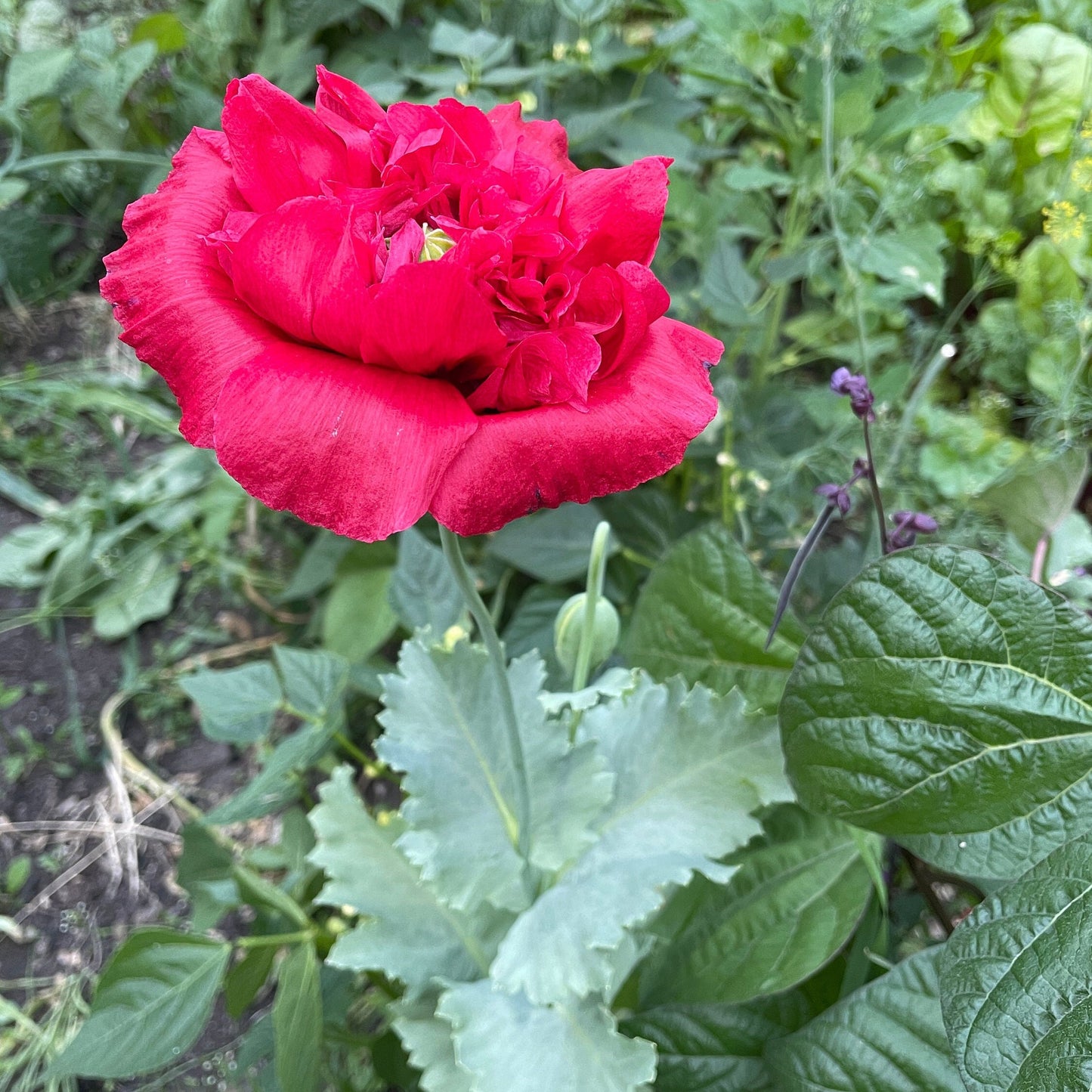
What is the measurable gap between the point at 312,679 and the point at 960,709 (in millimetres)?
488

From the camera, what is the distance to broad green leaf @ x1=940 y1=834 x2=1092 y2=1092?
13.1 inches

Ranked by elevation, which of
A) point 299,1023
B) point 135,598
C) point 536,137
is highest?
point 536,137

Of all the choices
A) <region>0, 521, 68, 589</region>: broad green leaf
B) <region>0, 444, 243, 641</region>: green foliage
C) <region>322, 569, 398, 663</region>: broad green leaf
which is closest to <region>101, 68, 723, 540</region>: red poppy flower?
<region>322, 569, 398, 663</region>: broad green leaf

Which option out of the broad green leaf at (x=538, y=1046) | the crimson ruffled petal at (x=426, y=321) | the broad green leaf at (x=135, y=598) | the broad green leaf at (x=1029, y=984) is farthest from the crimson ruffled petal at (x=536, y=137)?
the broad green leaf at (x=135, y=598)

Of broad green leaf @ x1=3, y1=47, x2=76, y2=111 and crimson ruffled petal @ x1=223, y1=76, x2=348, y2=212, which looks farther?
broad green leaf @ x1=3, y1=47, x2=76, y2=111

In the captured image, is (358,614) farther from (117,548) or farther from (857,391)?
(857,391)

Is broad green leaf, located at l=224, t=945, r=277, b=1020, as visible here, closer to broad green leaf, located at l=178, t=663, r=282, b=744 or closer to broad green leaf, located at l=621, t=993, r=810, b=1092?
broad green leaf, located at l=178, t=663, r=282, b=744

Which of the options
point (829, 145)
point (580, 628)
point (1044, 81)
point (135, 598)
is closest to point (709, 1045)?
point (580, 628)

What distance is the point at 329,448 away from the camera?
28cm

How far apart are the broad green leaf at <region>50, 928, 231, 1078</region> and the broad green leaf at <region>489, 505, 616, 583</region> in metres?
0.40

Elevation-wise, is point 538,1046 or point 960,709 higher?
point 960,709

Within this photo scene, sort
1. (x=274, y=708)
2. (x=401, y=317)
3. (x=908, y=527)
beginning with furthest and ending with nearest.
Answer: (x=274, y=708) < (x=908, y=527) < (x=401, y=317)

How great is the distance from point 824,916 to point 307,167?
533mm

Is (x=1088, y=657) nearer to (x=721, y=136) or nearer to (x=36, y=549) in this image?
(x=721, y=136)
